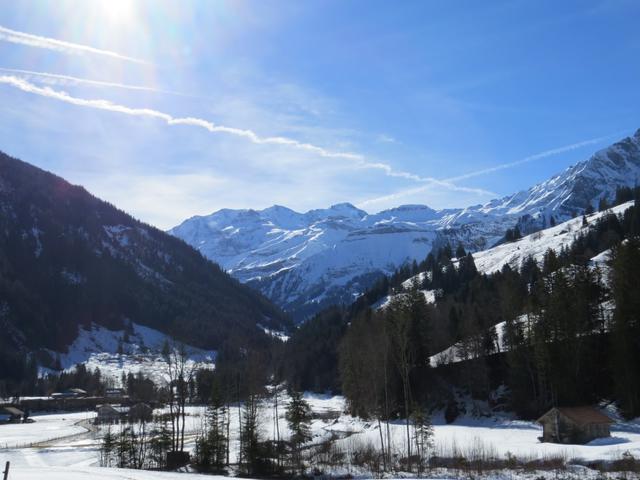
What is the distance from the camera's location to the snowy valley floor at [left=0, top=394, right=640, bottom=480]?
48.6 metres

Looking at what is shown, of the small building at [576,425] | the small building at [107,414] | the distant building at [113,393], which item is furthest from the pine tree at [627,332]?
the distant building at [113,393]

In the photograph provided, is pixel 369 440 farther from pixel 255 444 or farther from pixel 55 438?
pixel 55 438

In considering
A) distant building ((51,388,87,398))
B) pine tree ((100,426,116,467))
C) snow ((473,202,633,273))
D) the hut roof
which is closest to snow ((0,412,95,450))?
distant building ((51,388,87,398))

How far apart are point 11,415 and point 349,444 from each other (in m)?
107

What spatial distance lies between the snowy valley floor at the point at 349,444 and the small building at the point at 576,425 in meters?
1.46

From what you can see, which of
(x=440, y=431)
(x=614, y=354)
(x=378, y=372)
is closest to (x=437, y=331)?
(x=378, y=372)

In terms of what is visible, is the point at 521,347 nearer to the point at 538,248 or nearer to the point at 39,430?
the point at 39,430

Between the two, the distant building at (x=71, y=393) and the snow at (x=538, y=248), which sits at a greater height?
the snow at (x=538, y=248)

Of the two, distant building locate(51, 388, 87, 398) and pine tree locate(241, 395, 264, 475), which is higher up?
distant building locate(51, 388, 87, 398)

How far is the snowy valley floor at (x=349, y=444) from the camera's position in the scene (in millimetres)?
48594

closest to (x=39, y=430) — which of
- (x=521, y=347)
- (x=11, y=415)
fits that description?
(x=11, y=415)

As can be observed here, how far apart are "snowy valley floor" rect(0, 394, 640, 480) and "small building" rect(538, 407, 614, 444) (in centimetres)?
146

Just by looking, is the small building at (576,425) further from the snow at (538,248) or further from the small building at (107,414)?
the snow at (538,248)

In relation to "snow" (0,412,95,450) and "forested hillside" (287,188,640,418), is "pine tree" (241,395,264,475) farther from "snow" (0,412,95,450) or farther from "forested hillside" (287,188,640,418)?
"snow" (0,412,95,450)
